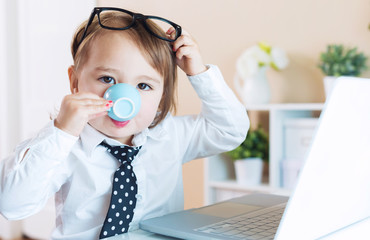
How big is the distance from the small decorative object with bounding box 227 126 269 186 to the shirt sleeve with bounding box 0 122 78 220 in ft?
4.48

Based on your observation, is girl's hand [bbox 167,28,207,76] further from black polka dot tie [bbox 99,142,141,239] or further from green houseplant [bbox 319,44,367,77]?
green houseplant [bbox 319,44,367,77]

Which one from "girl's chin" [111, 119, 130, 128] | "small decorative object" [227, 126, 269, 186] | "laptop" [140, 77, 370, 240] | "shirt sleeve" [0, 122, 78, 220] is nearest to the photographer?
"laptop" [140, 77, 370, 240]

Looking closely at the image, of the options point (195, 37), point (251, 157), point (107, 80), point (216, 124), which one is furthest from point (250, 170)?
point (107, 80)

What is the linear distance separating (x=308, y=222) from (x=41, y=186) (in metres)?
0.46

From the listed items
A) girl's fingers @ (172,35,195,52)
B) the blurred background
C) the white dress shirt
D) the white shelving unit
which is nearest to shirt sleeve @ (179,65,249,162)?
the white dress shirt

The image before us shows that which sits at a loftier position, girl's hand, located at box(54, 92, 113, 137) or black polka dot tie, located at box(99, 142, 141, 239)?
girl's hand, located at box(54, 92, 113, 137)

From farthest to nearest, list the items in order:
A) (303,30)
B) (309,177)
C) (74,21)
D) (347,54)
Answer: (74,21) → (303,30) → (347,54) → (309,177)

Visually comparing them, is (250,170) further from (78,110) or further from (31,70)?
(31,70)

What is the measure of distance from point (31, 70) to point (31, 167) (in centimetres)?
246

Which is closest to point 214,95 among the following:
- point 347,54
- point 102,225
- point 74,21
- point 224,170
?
point 102,225

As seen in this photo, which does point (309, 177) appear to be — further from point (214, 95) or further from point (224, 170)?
point (224, 170)

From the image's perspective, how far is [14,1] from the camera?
306 cm

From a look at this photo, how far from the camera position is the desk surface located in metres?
0.64

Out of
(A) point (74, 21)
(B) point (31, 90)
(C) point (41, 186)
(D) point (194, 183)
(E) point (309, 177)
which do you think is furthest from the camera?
(B) point (31, 90)
